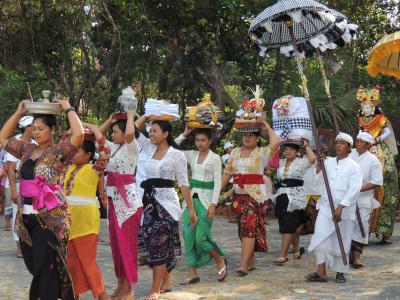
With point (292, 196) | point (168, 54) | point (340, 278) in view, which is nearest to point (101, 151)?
point (340, 278)

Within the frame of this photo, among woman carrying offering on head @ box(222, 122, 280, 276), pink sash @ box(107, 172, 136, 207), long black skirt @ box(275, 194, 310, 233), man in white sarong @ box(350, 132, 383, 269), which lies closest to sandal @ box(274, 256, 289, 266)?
long black skirt @ box(275, 194, 310, 233)

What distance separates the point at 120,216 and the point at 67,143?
1.06 meters

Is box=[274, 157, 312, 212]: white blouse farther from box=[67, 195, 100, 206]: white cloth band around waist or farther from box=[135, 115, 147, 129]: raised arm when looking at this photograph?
box=[67, 195, 100, 206]: white cloth band around waist

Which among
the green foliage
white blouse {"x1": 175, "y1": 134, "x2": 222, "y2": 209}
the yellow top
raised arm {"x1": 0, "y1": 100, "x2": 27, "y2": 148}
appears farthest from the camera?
the green foliage

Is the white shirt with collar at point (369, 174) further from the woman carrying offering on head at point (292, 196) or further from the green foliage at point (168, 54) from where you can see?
the green foliage at point (168, 54)

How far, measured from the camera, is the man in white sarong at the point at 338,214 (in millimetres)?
6684

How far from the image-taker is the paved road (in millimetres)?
6227

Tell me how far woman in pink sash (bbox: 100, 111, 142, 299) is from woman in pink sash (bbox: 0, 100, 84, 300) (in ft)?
2.59

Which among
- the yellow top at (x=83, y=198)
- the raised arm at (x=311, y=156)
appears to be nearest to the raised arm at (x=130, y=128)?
the yellow top at (x=83, y=198)

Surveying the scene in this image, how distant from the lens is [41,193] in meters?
4.88

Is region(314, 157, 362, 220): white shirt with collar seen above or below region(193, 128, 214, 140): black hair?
below

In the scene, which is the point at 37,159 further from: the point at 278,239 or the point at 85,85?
the point at 85,85

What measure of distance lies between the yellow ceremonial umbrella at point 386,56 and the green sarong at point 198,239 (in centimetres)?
236

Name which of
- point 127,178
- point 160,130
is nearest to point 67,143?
point 127,178
